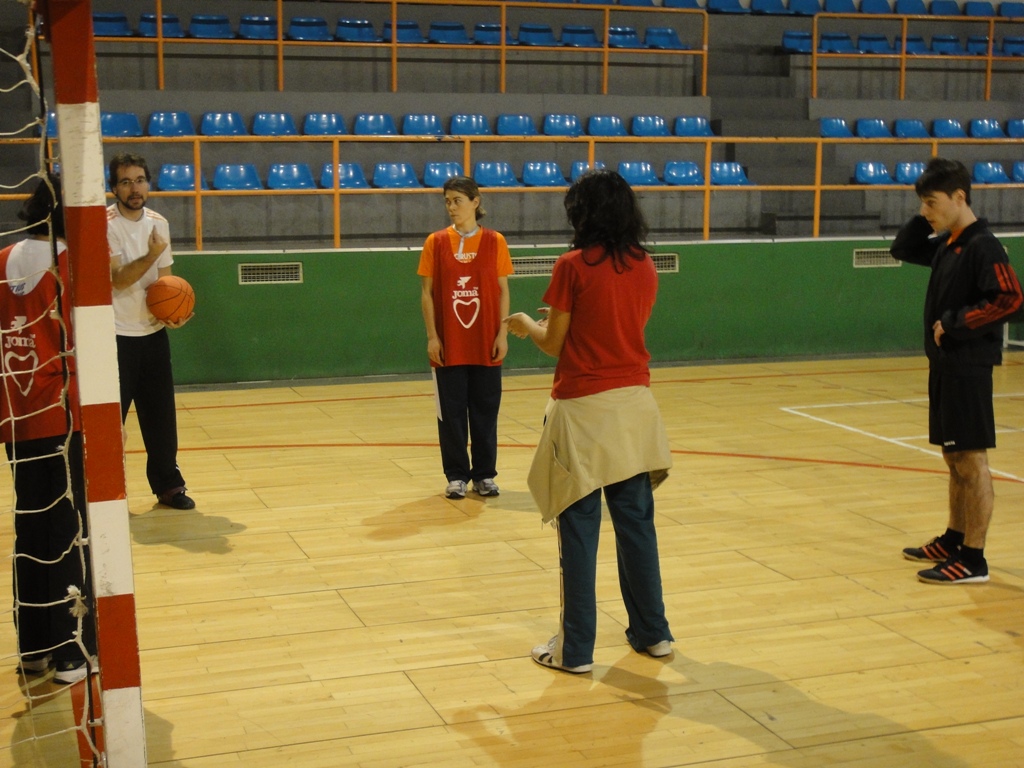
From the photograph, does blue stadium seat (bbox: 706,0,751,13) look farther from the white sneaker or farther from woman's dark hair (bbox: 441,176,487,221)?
the white sneaker

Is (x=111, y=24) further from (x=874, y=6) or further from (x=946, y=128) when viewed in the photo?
(x=874, y=6)

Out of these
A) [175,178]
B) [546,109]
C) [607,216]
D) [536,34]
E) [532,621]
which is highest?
[536,34]

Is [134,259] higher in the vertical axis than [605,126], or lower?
lower

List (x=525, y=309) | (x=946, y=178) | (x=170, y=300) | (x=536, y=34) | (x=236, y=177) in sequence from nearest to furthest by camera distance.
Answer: (x=946, y=178), (x=170, y=300), (x=525, y=309), (x=236, y=177), (x=536, y=34)

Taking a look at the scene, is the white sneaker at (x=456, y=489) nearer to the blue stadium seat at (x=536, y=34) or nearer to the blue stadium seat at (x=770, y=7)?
the blue stadium seat at (x=536, y=34)

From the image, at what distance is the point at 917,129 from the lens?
1415 cm

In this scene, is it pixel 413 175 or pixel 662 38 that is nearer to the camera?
pixel 413 175

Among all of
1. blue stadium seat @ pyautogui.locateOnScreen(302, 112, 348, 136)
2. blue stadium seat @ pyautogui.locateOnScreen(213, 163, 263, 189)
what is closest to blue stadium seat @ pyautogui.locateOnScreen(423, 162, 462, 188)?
blue stadium seat @ pyautogui.locateOnScreen(302, 112, 348, 136)

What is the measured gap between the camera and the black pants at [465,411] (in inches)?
239

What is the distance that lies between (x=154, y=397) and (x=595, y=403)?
2.85 meters

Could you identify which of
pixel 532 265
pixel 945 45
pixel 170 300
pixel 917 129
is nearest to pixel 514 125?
pixel 532 265

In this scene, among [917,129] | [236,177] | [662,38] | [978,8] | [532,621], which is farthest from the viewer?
[978,8]

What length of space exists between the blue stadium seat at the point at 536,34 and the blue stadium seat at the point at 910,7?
5.21 meters

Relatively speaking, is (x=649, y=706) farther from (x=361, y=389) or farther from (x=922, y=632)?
(x=361, y=389)
